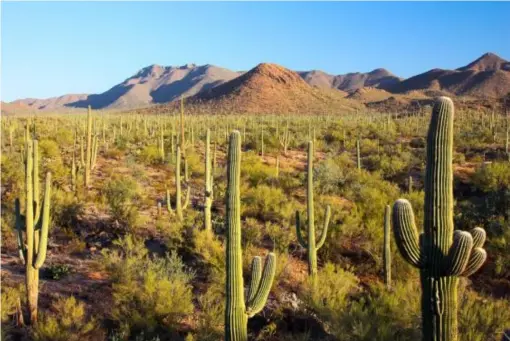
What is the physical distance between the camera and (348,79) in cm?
18150

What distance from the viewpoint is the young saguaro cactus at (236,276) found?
571 centimetres

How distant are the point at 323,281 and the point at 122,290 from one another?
345 cm

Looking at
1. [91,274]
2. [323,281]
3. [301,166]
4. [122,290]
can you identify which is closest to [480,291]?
[323,281]

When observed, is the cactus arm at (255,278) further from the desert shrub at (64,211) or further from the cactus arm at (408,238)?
the desert shrub at (64,211)

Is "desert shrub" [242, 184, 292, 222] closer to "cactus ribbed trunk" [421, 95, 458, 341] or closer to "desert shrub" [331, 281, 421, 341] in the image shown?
"desert shrub" [331, 281, 421, 341]

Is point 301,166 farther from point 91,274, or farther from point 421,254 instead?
point 421,254

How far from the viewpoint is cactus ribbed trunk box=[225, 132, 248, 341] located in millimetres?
5707

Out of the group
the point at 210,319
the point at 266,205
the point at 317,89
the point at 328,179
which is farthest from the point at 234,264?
the point at 317,89

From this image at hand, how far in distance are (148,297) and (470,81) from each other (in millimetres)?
109780

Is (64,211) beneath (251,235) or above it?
above

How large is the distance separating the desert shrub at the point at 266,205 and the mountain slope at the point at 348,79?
159495 mm

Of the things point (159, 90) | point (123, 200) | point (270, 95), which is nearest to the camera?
point (123, 200)

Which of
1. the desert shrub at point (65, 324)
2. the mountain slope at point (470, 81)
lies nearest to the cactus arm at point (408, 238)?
the desert shrub at point (65, 324)

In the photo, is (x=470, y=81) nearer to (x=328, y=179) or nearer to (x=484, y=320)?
(x=328, y=179)
